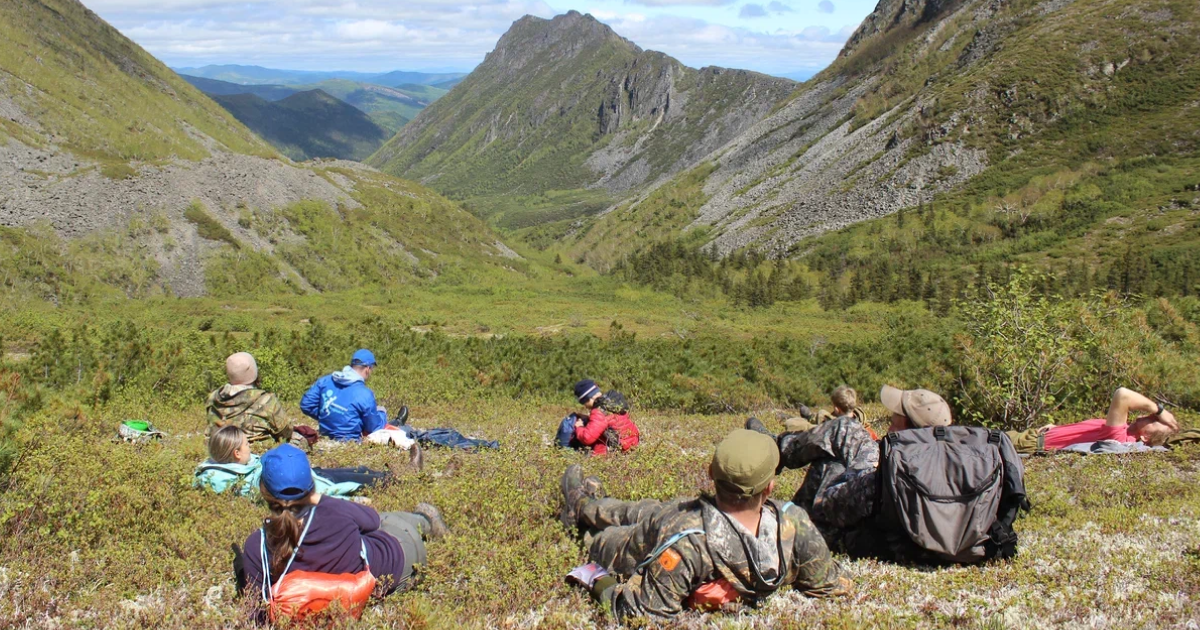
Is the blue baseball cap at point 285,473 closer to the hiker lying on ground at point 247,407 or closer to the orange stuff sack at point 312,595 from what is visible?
the orange stuff sack at point 312,595

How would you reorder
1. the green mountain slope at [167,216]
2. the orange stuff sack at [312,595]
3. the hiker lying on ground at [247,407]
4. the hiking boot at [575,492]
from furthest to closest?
the green mountain slope at [167,216]
the hiker lying on ground at [247,407]
the hiking boot at [575,492]
the orange stuff sack at [312,595]

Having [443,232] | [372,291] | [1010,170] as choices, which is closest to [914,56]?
[1010,170]

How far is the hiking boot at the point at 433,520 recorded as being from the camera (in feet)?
20.4

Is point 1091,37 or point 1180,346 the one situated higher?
point 1091,37

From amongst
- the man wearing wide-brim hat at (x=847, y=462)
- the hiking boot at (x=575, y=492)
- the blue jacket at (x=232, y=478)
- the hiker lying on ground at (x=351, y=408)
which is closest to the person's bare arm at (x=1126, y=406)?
the man wearing wide-brim hat at (x=847, y=462)

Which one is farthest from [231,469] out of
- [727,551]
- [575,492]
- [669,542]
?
[727,551]

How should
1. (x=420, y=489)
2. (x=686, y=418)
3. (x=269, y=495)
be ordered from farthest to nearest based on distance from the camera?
(x=686, y=418), (x=420, y=489), (x=269, y=495)

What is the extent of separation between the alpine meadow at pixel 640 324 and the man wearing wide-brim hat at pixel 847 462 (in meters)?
0.11

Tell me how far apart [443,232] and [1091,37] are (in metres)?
71.6

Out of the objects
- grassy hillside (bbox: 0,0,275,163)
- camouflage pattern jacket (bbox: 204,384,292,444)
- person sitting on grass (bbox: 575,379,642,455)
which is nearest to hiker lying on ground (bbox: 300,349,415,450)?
camouflage pattern jacket (bbox: 204,384,292,444)

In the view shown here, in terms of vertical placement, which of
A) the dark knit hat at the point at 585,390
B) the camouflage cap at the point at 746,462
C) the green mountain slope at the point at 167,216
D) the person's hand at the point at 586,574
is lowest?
the green mountain slope at the point at 167,216

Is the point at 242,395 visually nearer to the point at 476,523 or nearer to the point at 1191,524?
the point at 476,523

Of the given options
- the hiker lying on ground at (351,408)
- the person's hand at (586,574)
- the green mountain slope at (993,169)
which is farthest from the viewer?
the green mountain slope at (993,169)

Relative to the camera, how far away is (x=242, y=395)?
8.79 m
